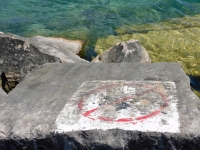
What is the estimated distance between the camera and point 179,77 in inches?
117

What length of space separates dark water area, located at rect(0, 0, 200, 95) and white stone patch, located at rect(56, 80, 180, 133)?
161 inches

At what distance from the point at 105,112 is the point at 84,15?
23.2 feet

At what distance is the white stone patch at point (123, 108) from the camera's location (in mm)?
2287

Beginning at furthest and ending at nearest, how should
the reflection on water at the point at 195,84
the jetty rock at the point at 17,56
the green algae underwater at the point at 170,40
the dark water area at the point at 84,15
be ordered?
1. the dark water area at the point at 84,15
2. the green algae underwater at the point at 170,40
3. the reflection on water at the point at 195,84
4. the jetty rock at the point at 17,56

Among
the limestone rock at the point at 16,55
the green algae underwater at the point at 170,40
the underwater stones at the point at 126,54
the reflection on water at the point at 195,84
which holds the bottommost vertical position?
the reflection on water at the point at 195,84

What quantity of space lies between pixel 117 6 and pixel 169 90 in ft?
25.4

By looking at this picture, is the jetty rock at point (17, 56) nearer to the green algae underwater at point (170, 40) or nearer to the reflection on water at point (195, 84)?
the reflection on water at point (195, 84)

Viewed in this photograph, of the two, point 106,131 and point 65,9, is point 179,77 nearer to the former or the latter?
point 106,131

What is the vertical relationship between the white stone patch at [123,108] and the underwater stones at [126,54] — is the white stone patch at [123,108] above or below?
above

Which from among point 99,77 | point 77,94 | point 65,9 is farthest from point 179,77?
point 65,9

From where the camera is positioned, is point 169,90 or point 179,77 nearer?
point 169,90

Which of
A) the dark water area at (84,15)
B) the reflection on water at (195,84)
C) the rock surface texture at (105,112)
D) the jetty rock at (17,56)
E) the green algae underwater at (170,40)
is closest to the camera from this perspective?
the rock surface texture at (105,112)

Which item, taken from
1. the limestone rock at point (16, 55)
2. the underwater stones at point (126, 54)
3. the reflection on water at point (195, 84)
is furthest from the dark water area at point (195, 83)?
the limestone rock at point (16, 55)

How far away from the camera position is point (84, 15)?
9.26 metres
